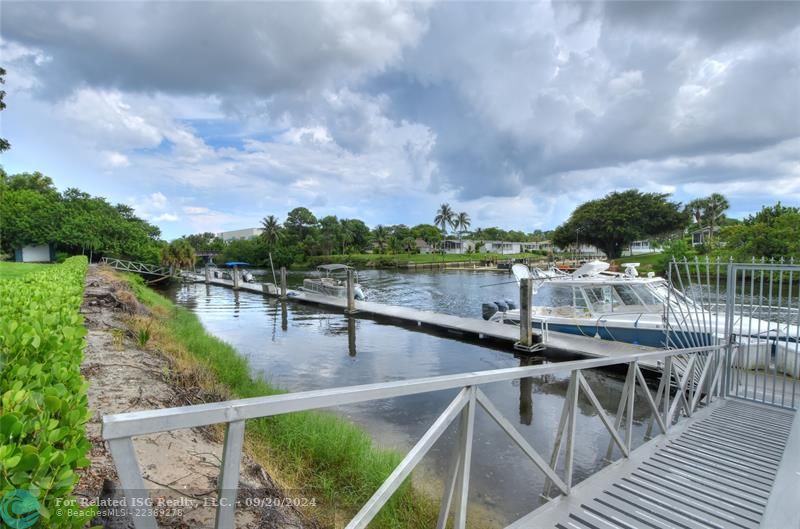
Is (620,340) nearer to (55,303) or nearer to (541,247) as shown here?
(55,303)

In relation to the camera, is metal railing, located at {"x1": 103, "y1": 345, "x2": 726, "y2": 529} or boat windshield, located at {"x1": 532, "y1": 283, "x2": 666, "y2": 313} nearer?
metal railing, located at {"x1": 103, "y1": 345, "x2": 726, "y2": 529}

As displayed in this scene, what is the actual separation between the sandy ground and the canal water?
2890 millimetres

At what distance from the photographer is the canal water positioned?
6.33m

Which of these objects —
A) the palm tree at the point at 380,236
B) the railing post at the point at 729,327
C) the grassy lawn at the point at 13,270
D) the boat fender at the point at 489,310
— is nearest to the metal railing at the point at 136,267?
the grassy lawn at the point at 13,270

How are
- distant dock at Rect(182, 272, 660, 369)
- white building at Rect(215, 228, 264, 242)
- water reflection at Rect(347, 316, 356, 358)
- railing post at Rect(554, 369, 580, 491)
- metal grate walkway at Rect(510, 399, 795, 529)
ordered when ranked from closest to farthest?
metal grate walkway at Rect(510, 399, 795, 529) < railing post at Rect(554, 369, 580, 491) < distant dock at Rect(182, 272, 660, 369) < water reflection at Rect(347, 316, 356, 358) < white building at Rect(215, 228, 264, 242)

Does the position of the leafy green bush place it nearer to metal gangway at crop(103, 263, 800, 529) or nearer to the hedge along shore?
metal gangway at crop(103, 263, 800, 529)

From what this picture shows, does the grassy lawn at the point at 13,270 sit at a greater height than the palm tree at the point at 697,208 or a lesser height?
lesser

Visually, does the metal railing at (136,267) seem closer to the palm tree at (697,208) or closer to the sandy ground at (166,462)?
the sandy ground at (166,462)

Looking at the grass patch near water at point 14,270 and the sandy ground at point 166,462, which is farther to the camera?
the grass patch near water at point 14,270

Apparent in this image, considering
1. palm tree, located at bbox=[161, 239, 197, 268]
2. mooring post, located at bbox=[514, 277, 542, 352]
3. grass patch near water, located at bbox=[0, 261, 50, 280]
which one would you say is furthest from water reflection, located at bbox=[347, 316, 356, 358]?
palm tree, located at bbox=[161, 239, 197, 268]

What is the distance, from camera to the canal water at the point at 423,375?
20.8ft

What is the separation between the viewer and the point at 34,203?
38.8 metres

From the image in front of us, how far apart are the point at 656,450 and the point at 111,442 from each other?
486 centimetres

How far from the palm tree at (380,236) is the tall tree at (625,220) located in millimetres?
36543
